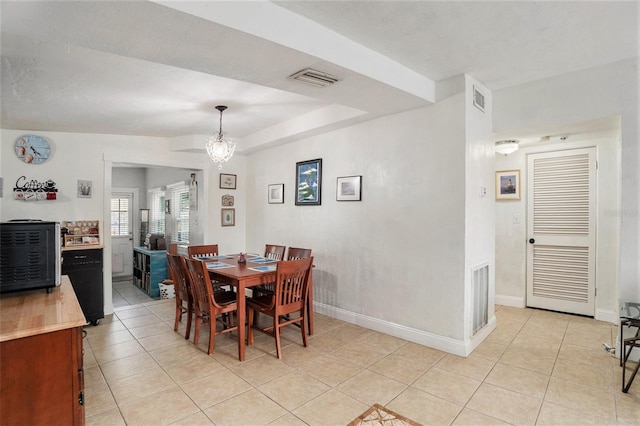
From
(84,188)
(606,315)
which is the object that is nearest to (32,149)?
(84,188)

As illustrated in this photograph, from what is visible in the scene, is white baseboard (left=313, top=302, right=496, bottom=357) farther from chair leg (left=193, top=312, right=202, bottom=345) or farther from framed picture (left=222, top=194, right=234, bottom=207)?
framed picture (left=222, top=194, right=234, bottom=207)

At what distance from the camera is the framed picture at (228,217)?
563 cm

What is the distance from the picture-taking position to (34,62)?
2371 millimetres

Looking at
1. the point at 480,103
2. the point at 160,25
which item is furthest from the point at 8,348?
the point at 480,103

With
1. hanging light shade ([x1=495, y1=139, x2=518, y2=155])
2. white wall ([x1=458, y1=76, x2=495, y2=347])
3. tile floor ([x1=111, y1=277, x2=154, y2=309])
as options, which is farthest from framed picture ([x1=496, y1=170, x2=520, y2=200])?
tile floor ([x1=111, y1=277, x2=154, y2=309])

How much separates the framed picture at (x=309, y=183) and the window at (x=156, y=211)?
396 cm

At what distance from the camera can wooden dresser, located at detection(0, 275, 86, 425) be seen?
4.47 ft

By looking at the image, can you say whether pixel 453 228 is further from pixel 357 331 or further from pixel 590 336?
pixel 590 336

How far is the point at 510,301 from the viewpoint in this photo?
4672mm

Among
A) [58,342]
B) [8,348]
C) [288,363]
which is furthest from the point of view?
[288,363]

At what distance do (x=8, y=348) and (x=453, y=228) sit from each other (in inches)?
122

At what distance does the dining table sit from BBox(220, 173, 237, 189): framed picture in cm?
A: 193

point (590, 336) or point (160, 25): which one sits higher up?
point (160, 25)

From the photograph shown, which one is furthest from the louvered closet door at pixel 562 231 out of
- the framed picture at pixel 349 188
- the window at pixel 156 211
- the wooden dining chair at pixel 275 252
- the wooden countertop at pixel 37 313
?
the window at pixel 156 211
